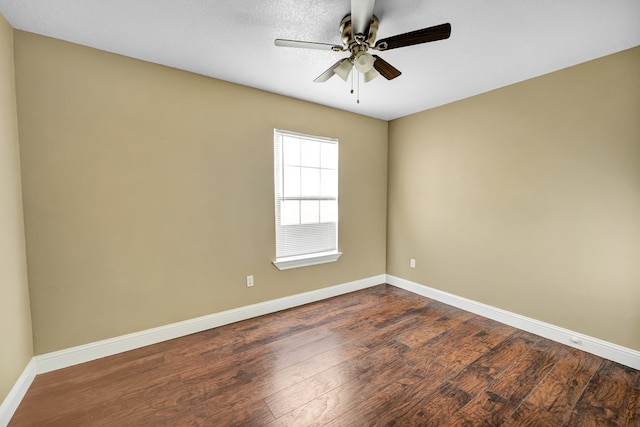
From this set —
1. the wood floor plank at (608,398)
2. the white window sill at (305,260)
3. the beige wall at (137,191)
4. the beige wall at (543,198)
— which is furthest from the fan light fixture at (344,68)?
the wood floor plank at (608,398)

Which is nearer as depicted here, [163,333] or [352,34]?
[352,34]

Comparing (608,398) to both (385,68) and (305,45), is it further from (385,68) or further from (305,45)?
(305,45)

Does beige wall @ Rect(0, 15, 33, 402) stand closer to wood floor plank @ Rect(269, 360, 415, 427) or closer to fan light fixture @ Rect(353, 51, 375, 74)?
wood floor plank @ Rect(269, 360, 415, 427)

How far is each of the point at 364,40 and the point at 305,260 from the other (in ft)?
7.63

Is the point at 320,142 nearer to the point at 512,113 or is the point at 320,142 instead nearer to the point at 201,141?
the point at 201,141

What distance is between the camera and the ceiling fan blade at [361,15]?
1358mm

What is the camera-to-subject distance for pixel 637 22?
1.73 m

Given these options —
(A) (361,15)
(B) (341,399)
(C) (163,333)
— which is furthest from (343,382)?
(A) (361,15)

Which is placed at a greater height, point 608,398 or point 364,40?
point 364,40

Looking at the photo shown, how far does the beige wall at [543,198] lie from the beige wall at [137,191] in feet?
6.27

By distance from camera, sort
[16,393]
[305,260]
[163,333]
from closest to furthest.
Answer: [16,393] < [163,333] < [305,260]

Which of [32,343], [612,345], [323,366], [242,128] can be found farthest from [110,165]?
[612,345]

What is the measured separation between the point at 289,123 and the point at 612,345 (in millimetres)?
3649

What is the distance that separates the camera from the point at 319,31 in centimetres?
187
